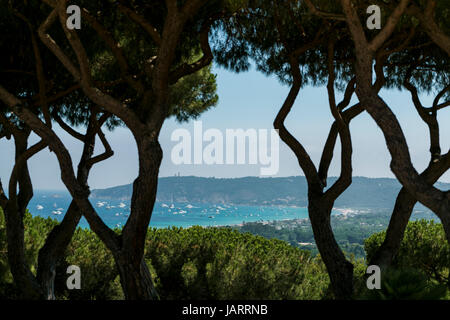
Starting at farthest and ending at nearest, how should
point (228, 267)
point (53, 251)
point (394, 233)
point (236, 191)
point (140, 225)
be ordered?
point (236, 191) < point (228, 267) < point (53, 251) < point (394, 233) < point (140, 225)

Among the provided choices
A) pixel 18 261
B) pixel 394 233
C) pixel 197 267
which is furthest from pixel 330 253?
pixel 18 261

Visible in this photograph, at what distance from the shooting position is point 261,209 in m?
56.3

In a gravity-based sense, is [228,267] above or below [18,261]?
below

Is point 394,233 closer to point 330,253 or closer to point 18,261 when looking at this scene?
point 330,253

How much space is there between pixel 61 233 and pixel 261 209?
51361 millimetres

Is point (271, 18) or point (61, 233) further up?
point (271, 18)

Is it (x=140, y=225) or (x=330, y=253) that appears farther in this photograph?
(x=330, y=253)

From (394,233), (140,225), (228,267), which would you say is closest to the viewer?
(140,225)

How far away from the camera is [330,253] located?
5.11 meters

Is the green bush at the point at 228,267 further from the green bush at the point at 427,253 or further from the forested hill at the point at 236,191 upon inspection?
the forested hill at the point at 236,191
